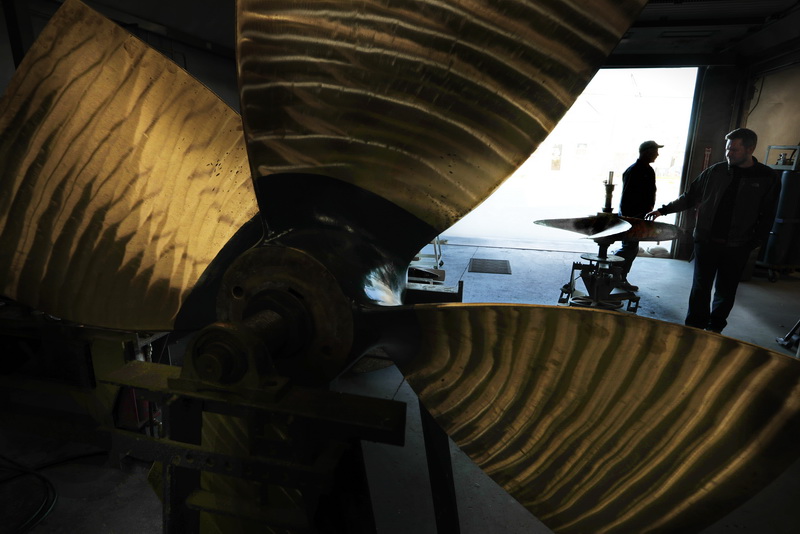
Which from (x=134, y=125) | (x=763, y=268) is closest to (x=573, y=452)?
(x=134, y=125)

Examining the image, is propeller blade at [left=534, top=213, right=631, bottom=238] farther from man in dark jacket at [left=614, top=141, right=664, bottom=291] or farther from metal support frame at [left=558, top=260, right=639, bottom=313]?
man in dark jacket at [left=614, top=141, right=664, bottom=291]

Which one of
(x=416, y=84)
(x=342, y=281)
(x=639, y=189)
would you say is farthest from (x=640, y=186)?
(x=342, y=281)

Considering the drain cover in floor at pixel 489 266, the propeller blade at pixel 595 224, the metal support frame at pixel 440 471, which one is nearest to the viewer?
the metal support frame at pixel 440 471

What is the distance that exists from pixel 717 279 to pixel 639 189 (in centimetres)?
129

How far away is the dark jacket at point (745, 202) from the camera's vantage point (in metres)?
2.78

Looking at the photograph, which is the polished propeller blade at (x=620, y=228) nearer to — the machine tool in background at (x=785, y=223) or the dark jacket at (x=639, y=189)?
the dark jacket at (x=639, y=189)

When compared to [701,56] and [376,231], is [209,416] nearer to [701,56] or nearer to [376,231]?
[376,231]

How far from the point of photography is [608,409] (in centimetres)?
60

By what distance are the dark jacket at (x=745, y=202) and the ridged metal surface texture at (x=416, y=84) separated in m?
2.67

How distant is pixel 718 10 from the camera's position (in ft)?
14.4

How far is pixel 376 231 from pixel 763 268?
20.4 feet

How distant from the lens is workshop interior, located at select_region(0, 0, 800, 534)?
0.58 m

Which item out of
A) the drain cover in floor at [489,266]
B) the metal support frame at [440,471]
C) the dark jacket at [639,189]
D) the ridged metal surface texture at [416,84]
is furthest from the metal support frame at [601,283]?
the ridged metal surface texture at [416,84]

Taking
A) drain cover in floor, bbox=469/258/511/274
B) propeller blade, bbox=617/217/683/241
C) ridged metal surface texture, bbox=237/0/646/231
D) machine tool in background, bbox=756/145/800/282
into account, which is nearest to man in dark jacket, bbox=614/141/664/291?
propeller blade, bbox=617/217/683/241
